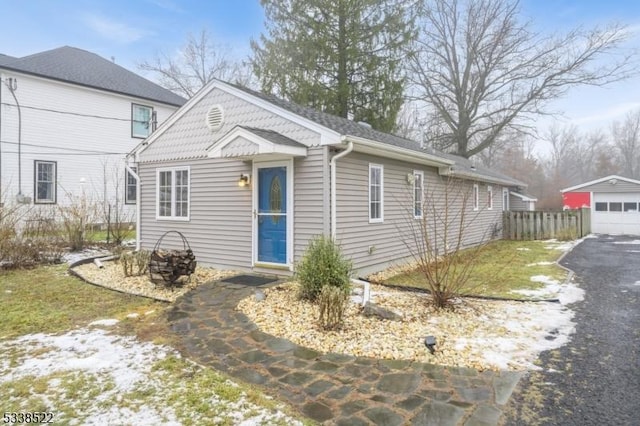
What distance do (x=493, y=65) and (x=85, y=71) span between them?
2124cm

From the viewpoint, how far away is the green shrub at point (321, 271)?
5.61m

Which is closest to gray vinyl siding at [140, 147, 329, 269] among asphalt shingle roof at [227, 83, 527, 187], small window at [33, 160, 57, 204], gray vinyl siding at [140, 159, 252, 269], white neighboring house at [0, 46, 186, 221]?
gray vinyl siding at [140, 159, 252, 269]

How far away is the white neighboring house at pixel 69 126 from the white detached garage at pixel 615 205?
69.9 ft

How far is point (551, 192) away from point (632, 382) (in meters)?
32.4

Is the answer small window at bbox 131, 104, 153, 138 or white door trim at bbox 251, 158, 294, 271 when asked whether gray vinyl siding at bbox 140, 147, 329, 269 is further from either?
small window at bbox 131, 104, 153, 138

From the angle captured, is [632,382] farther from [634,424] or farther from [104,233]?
[104,233]

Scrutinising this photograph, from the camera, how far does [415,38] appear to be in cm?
1953

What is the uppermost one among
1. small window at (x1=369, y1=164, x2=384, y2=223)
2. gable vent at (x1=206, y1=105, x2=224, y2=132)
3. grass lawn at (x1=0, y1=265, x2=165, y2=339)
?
gable vent at (x1=206, y1=105, x2=224, y2=132)

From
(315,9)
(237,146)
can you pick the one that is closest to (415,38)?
(315,9)

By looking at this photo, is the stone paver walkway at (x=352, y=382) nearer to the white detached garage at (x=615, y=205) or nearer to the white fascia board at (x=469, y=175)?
the white fascia board at (x=469, y=175)

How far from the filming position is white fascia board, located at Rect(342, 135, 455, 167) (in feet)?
23.6

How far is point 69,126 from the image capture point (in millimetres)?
16109

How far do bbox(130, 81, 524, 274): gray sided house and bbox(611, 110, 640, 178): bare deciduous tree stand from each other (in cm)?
3955

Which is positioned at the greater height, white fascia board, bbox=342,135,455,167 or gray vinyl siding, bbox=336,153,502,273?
white fascia board, bbox=342,135,455,167
